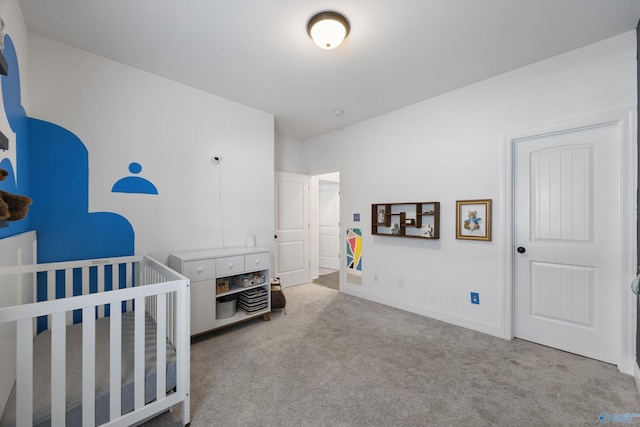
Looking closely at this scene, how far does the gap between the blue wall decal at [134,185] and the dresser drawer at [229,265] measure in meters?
0.93

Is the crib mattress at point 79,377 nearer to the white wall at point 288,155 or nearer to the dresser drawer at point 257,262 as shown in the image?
the dresser drawer at point 257,262

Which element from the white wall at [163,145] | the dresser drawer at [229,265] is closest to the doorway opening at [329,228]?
the white wall at [163,145]

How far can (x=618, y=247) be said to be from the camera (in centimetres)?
196

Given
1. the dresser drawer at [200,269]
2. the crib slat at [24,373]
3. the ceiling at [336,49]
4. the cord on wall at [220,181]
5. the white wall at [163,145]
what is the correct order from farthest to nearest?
the cord on wall at [220,181]
the dresser drawer at [200,269]
the white wall at [163,145]
the ceiling at [336,49]
the crib slat at [24,373]

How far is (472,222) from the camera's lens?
8.68ft

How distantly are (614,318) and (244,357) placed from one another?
9.42ft

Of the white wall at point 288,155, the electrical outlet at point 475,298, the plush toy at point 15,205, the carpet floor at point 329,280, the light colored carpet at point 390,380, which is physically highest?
the white wall at point 288,155

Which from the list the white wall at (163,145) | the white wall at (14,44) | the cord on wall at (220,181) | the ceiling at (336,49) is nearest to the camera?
the white wall at (14,44)

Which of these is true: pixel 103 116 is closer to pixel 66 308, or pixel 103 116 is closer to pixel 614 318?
pixel 66 308

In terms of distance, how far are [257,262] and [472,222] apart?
2237 millimetres

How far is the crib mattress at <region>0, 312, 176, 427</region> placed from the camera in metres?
1.15

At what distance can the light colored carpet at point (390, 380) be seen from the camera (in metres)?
1.52

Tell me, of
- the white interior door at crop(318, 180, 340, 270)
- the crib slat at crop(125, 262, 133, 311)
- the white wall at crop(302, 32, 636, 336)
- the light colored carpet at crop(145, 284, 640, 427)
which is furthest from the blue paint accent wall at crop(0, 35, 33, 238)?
the white interior door at crop(318, 180, 340, 270)

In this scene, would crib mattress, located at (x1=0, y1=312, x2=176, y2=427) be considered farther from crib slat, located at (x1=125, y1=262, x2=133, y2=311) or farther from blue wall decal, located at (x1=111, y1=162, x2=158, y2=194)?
blue wall decal, located at (x1=111, y1=162, x2=158, y2=194)
